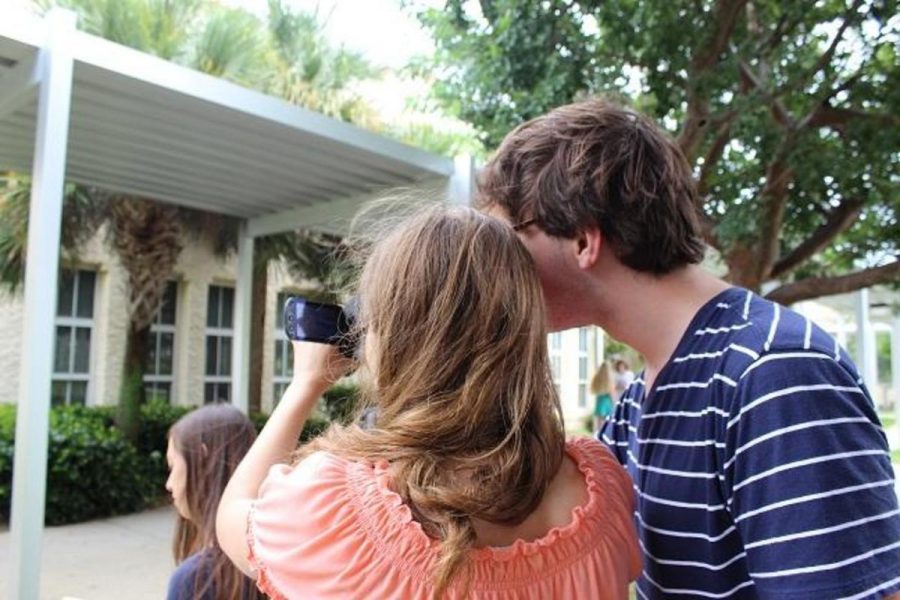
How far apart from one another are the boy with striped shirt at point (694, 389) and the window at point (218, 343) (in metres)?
10.5

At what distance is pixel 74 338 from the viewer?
9891 mm

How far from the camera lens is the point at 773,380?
0.98 meters

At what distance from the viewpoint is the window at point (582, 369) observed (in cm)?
2116

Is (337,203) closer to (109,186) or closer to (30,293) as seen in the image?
(109,186)

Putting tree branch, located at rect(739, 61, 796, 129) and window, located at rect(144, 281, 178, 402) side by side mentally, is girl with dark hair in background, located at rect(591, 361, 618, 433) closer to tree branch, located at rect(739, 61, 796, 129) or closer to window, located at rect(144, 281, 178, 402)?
window, located at rect(144, 281, 178, 402)

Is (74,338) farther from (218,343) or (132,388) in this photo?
(132,388)

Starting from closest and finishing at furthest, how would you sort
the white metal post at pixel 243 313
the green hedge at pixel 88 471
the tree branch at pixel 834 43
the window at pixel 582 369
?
the tree branch at pixel 834 43
the green hedge at pixel 88 471
the white metal post at pixel 243 313
the window at pixel 582 369

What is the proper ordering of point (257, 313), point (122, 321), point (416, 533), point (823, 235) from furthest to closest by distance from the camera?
point (122, 321) → point (257, 313) → point (823, 235) → point (416, 533)

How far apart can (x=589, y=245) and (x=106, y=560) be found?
226 inches

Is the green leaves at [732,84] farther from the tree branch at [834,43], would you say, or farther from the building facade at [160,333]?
the building facade at [160,333]

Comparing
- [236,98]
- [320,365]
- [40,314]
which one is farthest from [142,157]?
[320,365]

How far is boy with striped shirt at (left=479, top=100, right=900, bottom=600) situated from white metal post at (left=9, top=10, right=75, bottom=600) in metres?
3.32

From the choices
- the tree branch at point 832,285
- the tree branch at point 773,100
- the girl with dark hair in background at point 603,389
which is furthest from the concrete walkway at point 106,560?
the girl with dark hair in background at point 603,389

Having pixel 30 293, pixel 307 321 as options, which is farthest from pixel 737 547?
pixel 30 293
